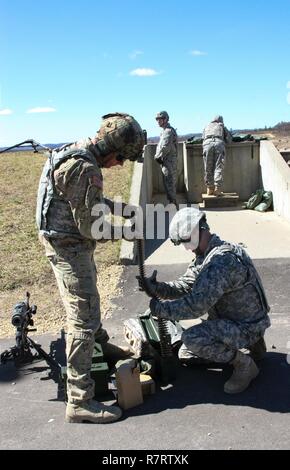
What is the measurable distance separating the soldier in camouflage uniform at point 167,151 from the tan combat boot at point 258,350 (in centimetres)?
706

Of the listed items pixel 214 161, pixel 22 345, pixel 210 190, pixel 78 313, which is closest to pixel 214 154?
pixel 214 161

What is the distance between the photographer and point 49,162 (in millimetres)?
3477

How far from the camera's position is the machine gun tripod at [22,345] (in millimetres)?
4181

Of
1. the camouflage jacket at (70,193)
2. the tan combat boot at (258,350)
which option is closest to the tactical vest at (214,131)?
the tan combat boot at (258,350)

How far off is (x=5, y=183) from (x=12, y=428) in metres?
9.92

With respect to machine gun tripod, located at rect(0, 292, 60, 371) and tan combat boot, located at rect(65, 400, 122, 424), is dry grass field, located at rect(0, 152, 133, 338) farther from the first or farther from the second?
tan combat boot, located at rect(65, 400, 122, 424)

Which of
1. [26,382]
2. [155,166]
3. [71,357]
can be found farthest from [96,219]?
[155,166]

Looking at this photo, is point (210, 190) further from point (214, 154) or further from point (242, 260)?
Answer: point (242, 260)

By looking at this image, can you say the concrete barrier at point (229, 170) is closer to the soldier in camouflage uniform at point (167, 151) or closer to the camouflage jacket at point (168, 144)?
the soldier in camouflage uniform at point (167, 151)

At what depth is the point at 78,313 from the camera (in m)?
3.48

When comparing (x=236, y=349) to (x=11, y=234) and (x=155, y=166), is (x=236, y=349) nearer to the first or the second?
(x=11, y=234)

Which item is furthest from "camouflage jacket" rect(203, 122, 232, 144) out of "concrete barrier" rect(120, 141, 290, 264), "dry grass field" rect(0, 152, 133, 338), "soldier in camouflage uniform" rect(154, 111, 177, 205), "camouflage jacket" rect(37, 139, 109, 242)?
"camouflage jacket" rect(37, 139, 109, 242)

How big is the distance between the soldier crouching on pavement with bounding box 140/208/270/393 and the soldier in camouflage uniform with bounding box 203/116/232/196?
7999mm

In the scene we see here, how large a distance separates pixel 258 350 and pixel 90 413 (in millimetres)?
1497
